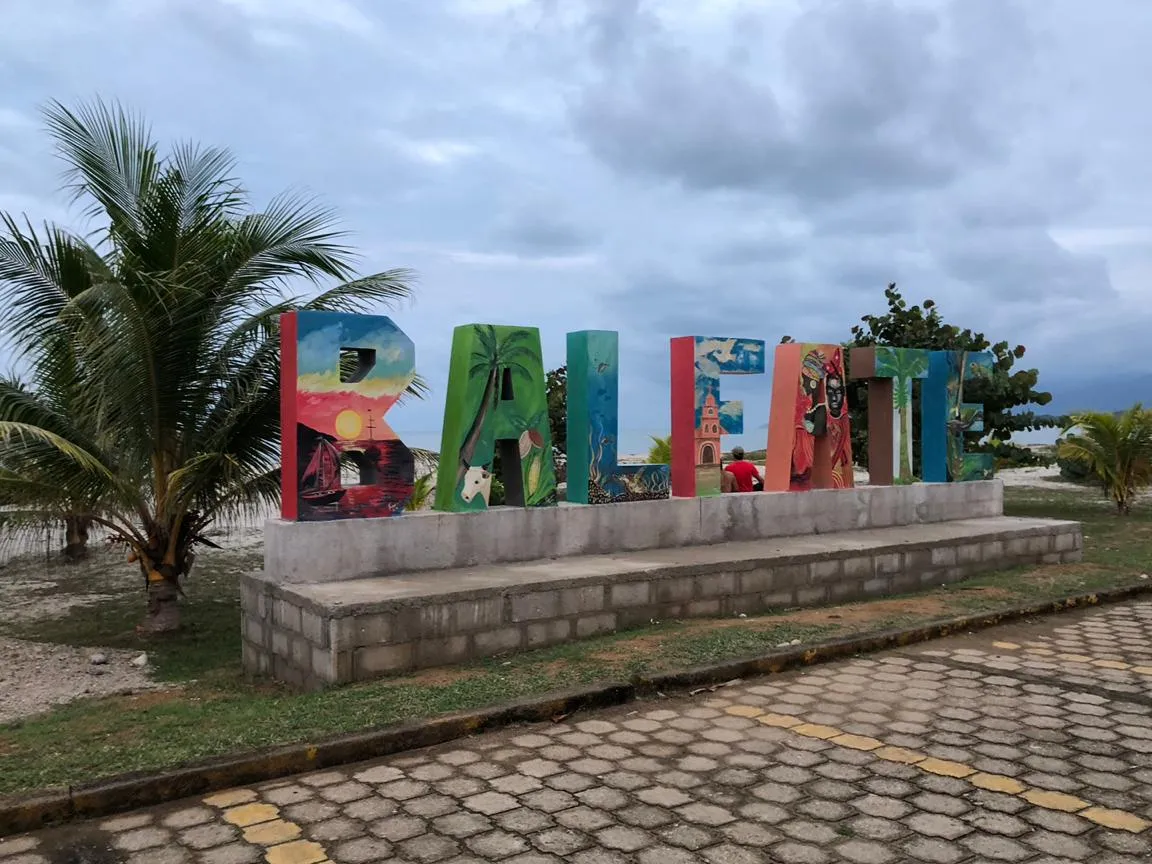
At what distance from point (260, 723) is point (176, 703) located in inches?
68.2

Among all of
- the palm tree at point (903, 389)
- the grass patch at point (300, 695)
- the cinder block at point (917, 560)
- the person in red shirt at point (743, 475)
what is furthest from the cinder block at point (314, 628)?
the palm tree at point (903, 389)

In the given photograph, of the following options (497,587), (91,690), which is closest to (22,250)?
(91,690)

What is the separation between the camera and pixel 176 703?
680 centimetres

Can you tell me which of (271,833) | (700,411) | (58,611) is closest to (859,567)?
(700,411)

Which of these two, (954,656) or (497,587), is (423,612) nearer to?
(497,587)

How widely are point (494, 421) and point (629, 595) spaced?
2.02 meters

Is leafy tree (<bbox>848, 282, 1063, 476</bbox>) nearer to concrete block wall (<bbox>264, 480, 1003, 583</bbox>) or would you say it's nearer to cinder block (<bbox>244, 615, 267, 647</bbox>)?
concrete block wall (<bbox>264, 480, 1003, 583</bbox>)

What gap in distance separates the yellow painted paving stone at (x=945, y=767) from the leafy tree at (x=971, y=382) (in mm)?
13370

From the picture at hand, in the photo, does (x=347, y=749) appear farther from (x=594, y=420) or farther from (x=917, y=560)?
(x=917, y=560)

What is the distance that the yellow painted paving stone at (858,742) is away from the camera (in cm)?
524

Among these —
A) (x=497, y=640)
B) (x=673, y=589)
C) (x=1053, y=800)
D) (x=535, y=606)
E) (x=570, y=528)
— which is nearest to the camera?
(x=1053, y=800)

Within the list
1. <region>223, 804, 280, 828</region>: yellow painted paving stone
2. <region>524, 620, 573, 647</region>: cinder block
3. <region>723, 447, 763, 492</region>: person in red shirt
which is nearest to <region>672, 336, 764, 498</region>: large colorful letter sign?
<region>723, 447, 763, 492</region>: person in red shirt

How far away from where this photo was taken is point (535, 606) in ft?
24.8

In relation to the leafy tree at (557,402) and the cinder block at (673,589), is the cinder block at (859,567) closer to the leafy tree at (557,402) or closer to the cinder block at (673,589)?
the cinder block at (673,589)
